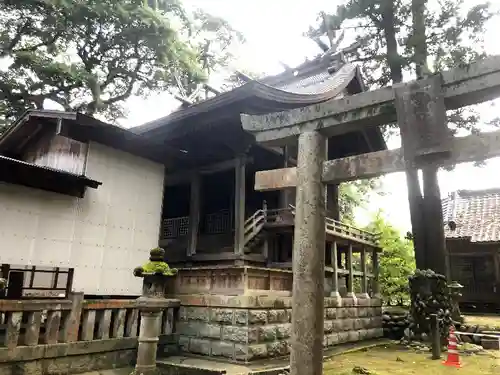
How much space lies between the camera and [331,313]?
38.7ft

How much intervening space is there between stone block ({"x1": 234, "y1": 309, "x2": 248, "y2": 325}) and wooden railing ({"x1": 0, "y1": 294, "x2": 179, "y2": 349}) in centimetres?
208

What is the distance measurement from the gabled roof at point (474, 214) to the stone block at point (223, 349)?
17.5m

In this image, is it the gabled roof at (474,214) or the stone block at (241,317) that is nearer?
the stone block at (241,317)

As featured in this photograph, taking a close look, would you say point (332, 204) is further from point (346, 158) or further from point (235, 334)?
point (346, 158)

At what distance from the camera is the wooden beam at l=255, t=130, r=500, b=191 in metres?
4.15

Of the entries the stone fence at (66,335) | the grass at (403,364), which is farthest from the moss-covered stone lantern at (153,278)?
the grass at (403,364)

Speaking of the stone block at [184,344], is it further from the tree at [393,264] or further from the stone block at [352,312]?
the tree at [393,264]

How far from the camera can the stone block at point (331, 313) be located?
1155 cm

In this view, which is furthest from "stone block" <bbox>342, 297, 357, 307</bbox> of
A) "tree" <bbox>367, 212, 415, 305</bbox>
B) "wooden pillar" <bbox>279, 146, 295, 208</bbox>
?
"tree" <bbox>367, 212, 415, 305</bbox>

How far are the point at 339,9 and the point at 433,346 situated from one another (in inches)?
462

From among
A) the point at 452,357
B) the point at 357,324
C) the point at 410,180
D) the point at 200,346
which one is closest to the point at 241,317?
the point at 200,346

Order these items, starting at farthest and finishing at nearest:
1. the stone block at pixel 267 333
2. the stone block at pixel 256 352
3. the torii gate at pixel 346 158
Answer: the stone block at pixel 267 333 < the stone block at pixel 256 352 < the torii gate at pixel 346 158

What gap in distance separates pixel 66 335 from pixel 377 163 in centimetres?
598

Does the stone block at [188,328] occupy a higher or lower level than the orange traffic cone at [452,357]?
higher
